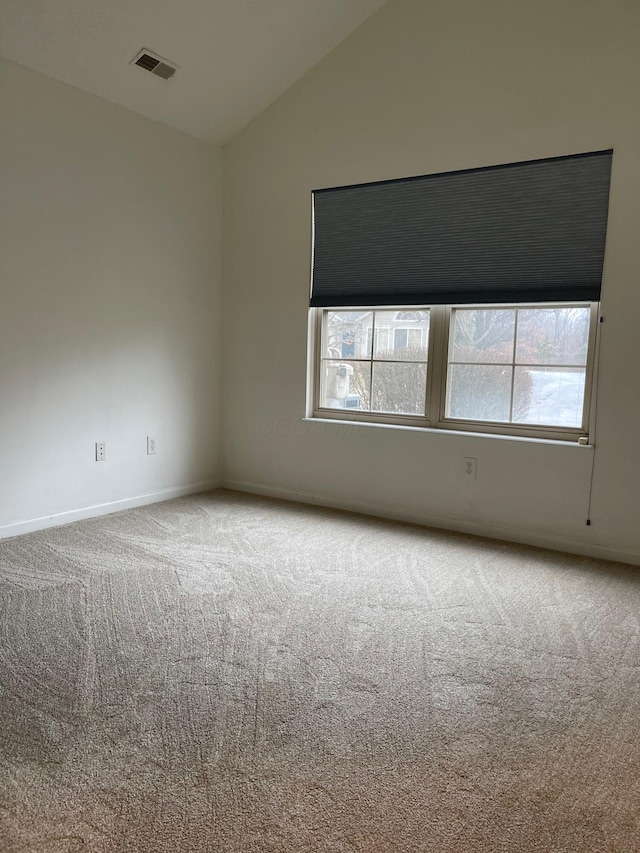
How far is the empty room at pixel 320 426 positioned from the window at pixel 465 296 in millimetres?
18

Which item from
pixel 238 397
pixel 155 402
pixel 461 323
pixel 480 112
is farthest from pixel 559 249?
pixel 155 402

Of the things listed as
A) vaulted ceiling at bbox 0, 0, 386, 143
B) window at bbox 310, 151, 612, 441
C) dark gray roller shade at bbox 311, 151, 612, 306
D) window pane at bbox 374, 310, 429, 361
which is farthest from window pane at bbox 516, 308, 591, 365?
vaulted ceiling at bbox 0, 0, 386, 143

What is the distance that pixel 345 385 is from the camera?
166 inches

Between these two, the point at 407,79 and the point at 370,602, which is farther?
the point at 407,79

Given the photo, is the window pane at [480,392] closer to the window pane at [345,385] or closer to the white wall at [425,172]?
the white wall at [425,172]

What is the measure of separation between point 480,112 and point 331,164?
1.01m

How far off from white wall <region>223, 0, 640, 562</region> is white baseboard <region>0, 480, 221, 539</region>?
35 cm

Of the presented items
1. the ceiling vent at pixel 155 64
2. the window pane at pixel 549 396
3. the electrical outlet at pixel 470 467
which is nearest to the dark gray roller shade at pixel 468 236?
the window pane at pixel 549 396

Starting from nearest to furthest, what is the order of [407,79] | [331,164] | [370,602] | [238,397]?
1. [370,602]
2. [407,79]
3. [331,164]
4. [238,397]

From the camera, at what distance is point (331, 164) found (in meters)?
3.99

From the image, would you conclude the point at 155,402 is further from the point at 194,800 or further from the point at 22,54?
the point at 194,800

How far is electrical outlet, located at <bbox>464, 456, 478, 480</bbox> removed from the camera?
3637 mm

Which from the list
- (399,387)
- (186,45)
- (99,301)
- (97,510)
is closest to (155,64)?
(186,45)

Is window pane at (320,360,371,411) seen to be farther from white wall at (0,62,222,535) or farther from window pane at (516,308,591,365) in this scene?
window pane at (516,308,591,365)
